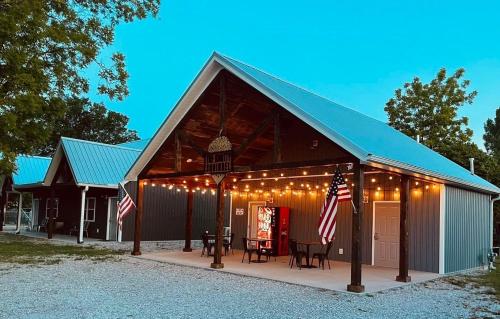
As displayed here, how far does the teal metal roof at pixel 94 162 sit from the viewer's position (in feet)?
62.0

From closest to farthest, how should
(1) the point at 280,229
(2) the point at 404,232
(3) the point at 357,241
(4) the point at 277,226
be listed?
(3) the point at 357,241
(2) the point at 404,232
(4) the point at 277,226
(1) the point at 280,229

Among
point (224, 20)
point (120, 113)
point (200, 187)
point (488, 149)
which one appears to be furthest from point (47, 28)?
point (224, 20)

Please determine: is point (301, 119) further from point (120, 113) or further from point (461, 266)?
point (120, 113)

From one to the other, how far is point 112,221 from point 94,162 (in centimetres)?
264

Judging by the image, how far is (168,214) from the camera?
69.1ft

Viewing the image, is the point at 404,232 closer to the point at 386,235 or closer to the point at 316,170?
the point at 316,170

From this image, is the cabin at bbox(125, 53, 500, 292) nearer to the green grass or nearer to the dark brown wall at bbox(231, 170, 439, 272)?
the dark brown wall at bbox(231, 170, 439, 272)

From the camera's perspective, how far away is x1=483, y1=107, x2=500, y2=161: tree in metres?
36.8

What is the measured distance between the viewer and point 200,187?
1680 cm

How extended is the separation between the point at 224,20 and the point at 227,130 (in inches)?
1605

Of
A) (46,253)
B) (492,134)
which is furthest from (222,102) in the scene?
(492,134)

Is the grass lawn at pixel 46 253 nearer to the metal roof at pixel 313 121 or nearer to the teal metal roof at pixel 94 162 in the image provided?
the teal metal roof at pixel 94 162

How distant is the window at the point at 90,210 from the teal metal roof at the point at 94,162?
220 cm

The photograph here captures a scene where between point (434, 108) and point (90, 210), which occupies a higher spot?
point (434, 108)
